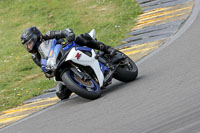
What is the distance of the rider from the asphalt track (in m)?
0.63

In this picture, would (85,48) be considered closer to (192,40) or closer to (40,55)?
(40,55)

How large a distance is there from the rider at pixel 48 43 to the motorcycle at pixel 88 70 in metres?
0.12

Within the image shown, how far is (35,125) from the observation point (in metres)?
7.36

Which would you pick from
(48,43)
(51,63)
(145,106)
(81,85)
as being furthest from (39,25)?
(145,106)

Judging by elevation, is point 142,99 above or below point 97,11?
above

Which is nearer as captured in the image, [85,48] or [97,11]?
[85,48]

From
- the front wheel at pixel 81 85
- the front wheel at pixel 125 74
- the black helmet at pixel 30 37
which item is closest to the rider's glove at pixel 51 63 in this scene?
the front wheel at pixel 81 85

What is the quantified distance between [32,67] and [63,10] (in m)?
5.57

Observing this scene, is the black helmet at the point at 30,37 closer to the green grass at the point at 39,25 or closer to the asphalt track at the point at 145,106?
the asphalt track at the point at 145,106

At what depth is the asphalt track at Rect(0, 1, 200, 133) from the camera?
5609 mm

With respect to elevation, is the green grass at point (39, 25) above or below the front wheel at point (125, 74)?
below

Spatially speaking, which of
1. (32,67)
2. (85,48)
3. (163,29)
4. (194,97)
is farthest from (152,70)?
(32,67)

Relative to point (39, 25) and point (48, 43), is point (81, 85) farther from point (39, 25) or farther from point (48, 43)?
point (39, 25)

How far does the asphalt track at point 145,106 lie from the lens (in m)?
5.61
